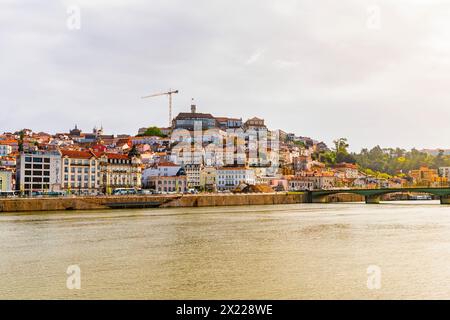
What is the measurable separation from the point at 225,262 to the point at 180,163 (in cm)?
9159

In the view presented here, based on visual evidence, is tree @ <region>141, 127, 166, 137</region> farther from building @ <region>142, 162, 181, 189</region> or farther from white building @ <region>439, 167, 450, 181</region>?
white building @ <region>439, 167, 450, 181</region>

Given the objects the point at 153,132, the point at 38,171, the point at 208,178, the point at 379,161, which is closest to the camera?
the point at 38,171

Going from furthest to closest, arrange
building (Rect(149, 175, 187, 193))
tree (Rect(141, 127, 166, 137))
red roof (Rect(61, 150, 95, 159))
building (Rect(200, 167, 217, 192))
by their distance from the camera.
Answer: tree (Rect(141, 127, 166, 137)), building (Rect(200, 167, 217, 192)), building (Rect(149, 175, 187, 193)), red roof (Rect(61, 150, 95, 159))

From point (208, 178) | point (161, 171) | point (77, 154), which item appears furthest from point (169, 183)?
point (77, 154)

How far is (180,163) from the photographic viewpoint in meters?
115

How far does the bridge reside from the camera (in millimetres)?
76125

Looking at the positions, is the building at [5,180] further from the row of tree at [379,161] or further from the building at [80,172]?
the row of tree at [379,161]

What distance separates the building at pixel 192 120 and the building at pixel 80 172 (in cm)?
6359

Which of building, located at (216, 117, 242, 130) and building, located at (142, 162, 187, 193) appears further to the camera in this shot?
building, located at (216, 117, 242, 130)

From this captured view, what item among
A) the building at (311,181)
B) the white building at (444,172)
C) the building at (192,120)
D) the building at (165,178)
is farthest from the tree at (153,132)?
the white building at (444,172)

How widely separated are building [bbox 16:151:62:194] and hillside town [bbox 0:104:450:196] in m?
0.12

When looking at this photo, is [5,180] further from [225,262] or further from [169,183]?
[225,262]

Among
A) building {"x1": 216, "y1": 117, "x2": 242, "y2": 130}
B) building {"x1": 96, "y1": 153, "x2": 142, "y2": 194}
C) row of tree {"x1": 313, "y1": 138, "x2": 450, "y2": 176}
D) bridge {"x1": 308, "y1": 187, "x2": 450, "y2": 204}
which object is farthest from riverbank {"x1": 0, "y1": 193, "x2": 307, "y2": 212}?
row of tree {"x1": 313, "y1": 138, "x2": 450, "y2": 176}
